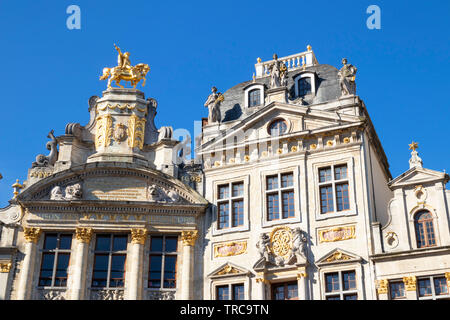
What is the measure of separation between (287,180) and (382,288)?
592 cm

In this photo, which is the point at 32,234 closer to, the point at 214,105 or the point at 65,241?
the point at 65,241

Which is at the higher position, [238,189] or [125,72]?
[125,72]

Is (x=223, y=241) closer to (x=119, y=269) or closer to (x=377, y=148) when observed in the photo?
(x=119, y=269)

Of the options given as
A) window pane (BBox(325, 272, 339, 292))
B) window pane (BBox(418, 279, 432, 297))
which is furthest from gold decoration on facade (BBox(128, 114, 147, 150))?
window pane (BBox(418, 279, 432, 297))

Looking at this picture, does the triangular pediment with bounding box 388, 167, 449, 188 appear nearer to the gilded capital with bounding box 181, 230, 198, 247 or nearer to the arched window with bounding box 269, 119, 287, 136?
the arched window with bounding box 269, 119, 287, 136

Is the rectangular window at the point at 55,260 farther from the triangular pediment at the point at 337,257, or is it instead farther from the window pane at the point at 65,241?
the triangular pediment at the point at 337,257

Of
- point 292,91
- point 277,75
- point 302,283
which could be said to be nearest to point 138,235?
point 302,283

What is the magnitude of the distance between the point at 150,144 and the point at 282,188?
20.7ft

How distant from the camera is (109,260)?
28.8 metres

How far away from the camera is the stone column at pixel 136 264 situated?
27864 millimetres

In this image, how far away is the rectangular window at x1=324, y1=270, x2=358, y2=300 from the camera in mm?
26281

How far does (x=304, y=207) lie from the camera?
92.5 ft
